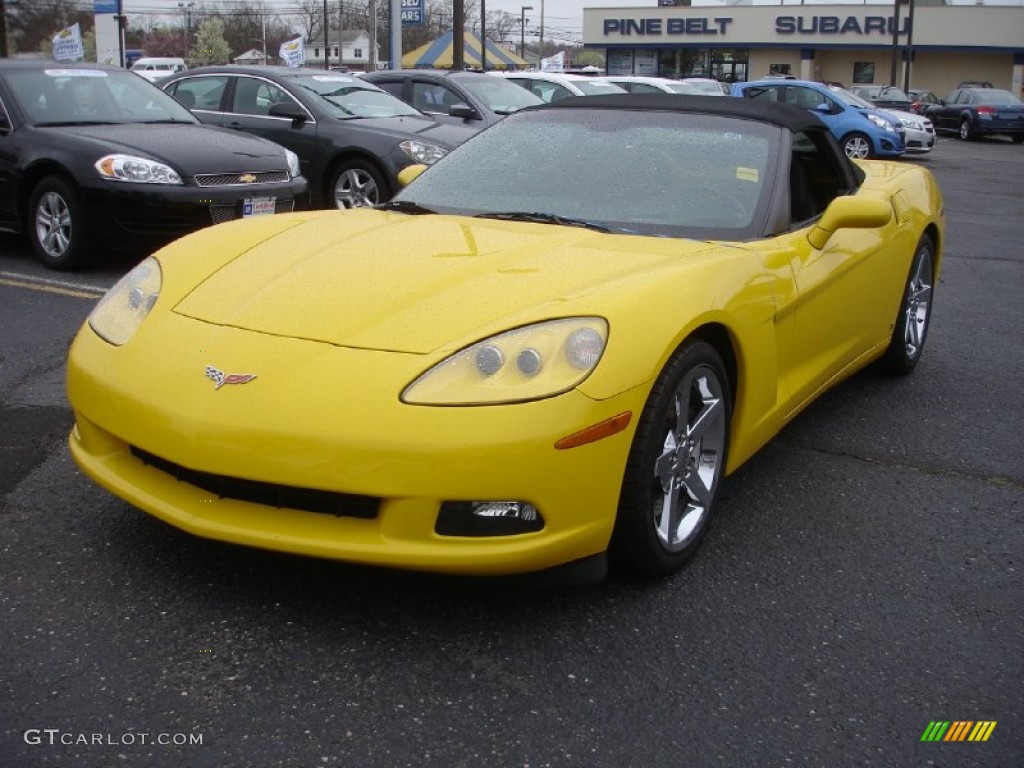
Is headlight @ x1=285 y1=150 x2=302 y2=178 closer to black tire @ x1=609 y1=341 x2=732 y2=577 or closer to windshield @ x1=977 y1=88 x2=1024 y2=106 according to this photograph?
black tire @ x1=609 y1=341 x2=732 y2=577

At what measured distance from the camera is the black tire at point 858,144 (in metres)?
21.4

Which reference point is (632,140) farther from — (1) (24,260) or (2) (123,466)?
(1) (24,260)

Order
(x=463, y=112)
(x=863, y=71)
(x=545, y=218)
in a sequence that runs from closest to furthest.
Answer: (x=545, y=218) → (x=463, y=112) → (x=863, y=71)

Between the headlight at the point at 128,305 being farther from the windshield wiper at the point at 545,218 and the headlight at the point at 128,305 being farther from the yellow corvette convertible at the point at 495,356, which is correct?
the windshield wiper at the point at 545,218

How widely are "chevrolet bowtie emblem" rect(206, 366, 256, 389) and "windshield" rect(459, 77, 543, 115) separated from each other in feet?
34.7

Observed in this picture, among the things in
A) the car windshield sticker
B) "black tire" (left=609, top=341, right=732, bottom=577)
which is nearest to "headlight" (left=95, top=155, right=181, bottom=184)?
the car windshield sticker

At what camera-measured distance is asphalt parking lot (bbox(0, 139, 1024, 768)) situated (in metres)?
2.37

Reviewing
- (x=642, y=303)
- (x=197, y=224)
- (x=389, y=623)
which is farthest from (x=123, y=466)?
(x=197, y=224)

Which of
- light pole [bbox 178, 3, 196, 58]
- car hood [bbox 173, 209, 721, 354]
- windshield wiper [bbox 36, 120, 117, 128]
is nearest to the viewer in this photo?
car hood [bbox 173, 209, 721, 354]

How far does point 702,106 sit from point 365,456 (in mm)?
2309

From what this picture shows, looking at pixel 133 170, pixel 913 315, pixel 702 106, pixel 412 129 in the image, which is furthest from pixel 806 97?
pixel 702 106

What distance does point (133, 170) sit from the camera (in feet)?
23.6

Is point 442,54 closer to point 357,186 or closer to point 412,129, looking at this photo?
A: point 412,129

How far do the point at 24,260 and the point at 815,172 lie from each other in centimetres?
567
